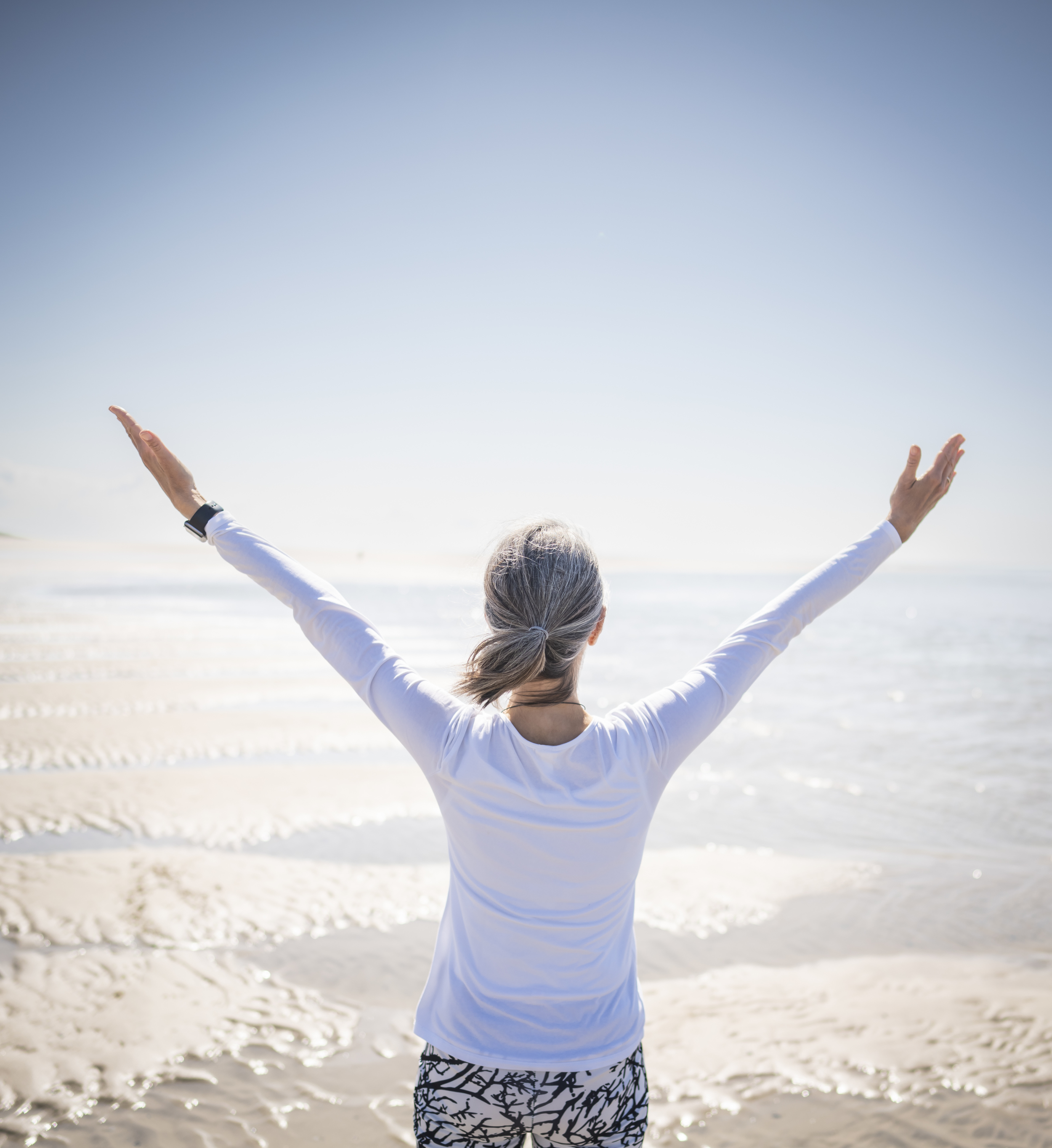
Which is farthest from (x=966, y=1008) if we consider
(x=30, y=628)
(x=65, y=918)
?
(x=30, y=628)

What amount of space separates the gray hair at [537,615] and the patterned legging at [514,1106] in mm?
894

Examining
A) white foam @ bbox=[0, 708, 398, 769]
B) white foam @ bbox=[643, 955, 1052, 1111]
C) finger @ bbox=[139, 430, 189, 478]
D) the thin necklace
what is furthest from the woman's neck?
white foam @ bbox=[0, 708, 398, 769]

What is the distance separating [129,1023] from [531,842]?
4.14 meters

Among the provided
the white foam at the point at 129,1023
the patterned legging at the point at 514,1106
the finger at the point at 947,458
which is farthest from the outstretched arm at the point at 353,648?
the white foam at the point at 129,1023

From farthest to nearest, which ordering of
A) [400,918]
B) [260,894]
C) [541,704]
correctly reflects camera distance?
[260,894] < [400,918] < [541,704]

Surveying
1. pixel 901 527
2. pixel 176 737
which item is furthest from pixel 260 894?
pixel 901 527

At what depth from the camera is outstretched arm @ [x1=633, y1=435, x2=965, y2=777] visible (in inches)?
70.2

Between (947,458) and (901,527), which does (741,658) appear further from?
(947,458)

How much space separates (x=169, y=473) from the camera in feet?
7.25

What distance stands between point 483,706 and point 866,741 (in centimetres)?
1125

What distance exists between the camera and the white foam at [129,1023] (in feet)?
12.5

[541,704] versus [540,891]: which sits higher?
[541,704]

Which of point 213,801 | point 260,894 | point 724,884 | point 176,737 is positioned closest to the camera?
point 260,894

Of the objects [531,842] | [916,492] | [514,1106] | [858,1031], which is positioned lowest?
[858,1031]
